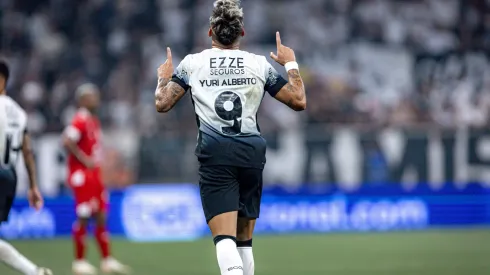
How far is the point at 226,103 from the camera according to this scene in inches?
281

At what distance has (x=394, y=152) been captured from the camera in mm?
19312

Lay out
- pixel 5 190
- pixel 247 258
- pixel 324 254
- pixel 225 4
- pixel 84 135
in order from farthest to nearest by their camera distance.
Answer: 1. pixel 324 254
2. pixel 84 135
3. pixel 5 190
4. pixel 247 258
5. pixel 225 4

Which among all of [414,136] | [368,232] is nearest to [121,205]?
[368,232]

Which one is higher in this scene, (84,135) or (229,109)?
(229,109)

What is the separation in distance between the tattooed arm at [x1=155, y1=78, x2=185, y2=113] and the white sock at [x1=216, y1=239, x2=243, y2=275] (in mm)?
1065

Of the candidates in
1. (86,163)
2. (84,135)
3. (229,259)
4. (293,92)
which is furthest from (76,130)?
(229,259)

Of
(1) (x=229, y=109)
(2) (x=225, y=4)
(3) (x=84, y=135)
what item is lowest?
(3) (x=84, y=135)

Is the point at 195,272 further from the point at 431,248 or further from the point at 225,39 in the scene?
the point at 225,39

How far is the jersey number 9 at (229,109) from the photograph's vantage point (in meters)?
7.13

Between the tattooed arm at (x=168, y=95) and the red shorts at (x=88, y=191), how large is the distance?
21.4ft

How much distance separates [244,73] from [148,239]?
11101mm

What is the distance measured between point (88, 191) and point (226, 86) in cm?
678

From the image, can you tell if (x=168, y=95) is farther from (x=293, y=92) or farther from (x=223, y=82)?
(x=293, y=92)

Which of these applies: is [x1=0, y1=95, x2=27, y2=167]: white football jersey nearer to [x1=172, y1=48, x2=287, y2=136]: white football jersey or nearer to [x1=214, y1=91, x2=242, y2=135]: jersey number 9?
[x1=172, y1=48, x2=287, y2=136]: white football jersey
